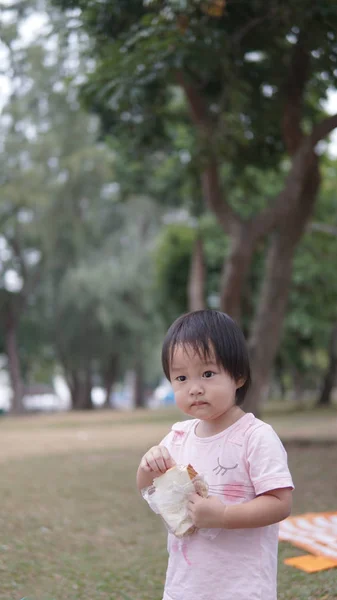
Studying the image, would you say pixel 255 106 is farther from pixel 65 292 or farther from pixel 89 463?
pixel 65 292

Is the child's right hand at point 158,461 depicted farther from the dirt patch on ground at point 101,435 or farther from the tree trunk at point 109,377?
the tree trunk at point 109,377

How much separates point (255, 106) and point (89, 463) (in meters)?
5.71

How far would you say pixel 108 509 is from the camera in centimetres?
702

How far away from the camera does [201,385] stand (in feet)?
7.16

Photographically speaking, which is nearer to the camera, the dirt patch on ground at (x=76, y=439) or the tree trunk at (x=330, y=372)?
the dirt patch on ground at (x=76, y=439)

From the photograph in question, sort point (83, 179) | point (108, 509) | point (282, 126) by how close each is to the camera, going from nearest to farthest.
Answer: point (108, 509) < point (282, 126) < point (83, 179)

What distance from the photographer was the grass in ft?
13.3

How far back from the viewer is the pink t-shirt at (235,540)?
6.83ft

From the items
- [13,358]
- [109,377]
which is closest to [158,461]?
[13,358]

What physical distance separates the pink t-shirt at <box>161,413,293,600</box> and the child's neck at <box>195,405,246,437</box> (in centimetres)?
4

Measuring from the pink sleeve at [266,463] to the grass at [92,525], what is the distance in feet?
5.51

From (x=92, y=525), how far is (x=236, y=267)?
4.97 metres

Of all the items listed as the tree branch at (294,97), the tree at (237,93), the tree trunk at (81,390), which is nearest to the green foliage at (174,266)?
the tree at (237,93)

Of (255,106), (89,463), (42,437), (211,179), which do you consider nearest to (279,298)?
(211,179)
